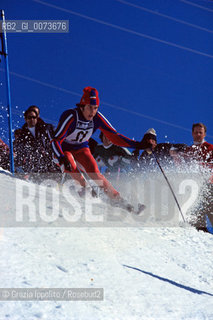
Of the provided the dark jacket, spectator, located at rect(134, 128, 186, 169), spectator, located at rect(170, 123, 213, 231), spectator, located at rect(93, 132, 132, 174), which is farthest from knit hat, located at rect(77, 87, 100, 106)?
spectator, located at rect(93, 132, 132, 174)

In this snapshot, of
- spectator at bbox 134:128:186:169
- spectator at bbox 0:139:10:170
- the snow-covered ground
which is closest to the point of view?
the snow-covered ground

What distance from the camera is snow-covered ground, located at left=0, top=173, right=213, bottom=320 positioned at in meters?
2.02

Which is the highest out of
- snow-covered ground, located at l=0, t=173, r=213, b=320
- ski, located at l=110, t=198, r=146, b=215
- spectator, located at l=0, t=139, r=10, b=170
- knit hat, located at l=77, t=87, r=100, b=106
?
knit hat, located at l=77, t=87, r=100, b=106

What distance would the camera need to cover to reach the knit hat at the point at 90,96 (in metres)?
4.19

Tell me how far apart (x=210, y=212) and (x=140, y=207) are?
1527 mm

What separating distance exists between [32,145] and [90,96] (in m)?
2.05

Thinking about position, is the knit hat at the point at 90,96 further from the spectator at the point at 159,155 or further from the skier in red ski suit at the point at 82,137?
the spectator at the point at 159,155

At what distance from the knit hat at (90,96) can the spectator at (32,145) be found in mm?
1740

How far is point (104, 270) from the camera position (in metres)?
2.52

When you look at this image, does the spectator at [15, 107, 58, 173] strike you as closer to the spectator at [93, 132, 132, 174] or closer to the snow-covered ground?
the spectator at [93, 132, 132, 174]

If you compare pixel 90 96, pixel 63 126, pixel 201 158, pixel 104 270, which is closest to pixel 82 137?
pixel 63 126

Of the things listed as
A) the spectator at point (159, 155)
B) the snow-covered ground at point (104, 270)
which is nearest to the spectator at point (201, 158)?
the spectator at point (159, 155)

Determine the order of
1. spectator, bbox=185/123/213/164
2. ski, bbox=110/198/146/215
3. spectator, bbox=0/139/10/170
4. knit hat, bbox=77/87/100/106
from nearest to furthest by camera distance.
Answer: knit hat, bbox=77/87/100/106 → ski, bbox=110/198/146/215 → spectator, bbox=185/123/213/164 → spectator, bbox=0/139/10/170

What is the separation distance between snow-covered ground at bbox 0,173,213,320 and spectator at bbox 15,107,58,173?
2.05 meters
